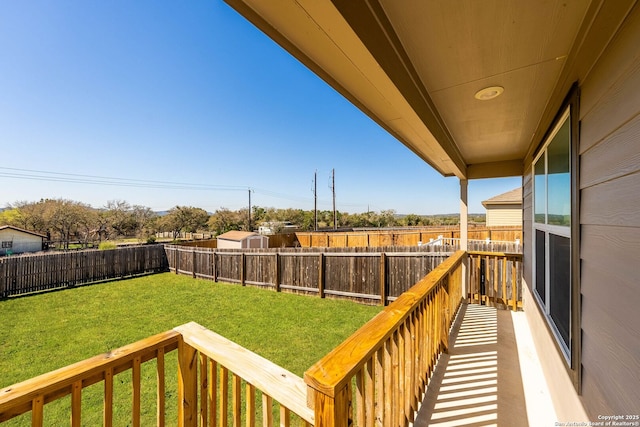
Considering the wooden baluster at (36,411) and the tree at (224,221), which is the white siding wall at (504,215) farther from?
the tree at (224,221)

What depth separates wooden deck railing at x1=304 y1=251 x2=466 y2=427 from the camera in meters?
0.76

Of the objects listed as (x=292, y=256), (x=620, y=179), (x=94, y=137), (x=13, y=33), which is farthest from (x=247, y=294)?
(x=94, y=137)

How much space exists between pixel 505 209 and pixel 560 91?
1689cm

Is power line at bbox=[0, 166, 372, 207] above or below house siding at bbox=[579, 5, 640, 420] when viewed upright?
above

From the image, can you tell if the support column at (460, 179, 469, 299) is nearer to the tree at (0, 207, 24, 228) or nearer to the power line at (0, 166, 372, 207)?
the power line at (0, 166, 372, 207)

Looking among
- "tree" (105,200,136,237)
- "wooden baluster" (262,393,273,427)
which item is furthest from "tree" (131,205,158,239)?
"wooden baluster" (262,393,273,427)

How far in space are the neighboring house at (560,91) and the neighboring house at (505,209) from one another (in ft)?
52.7

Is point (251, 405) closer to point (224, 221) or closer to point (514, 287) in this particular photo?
point (514, 287)

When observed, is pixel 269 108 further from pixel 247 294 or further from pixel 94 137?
pixel 94 137

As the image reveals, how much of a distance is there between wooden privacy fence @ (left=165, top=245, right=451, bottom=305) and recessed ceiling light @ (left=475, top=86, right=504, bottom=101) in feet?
Result: 13.9

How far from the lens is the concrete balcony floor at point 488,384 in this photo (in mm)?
1862

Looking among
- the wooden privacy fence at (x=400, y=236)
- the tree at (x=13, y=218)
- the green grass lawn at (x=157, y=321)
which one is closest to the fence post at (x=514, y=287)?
→ the green grass lawn at (x=157, y=321)

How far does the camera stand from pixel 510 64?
4.74 feet

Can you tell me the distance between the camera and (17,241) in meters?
20.7
